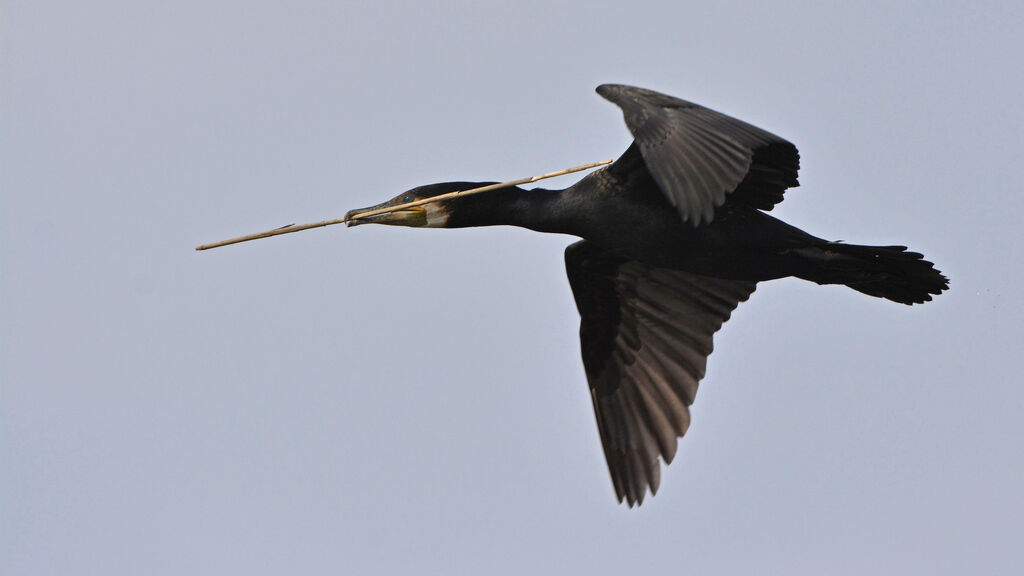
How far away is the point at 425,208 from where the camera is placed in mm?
8281

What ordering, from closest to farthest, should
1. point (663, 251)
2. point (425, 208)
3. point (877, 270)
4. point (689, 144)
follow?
1. point (689, 144)
2. point (663, 251)
3. point (877, 270)
4. point (425, 208)

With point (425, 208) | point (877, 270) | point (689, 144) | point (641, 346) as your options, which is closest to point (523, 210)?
point (425, 208)

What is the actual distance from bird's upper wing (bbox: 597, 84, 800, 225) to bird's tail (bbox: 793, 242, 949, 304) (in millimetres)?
1205

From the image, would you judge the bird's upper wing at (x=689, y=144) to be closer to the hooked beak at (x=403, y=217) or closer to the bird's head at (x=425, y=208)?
the bird's head at (x=425, y=208)

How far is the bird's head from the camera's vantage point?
27.0ft

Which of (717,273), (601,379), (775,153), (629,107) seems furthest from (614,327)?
(629,107)

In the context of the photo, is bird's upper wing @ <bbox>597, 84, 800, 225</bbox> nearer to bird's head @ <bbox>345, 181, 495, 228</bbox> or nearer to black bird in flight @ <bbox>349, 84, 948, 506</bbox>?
black bird in flight @ <bbox>349, 84, 948, 506</bbox>

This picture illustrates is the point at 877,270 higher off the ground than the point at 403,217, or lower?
lower

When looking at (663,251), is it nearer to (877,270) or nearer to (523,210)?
(523,210)

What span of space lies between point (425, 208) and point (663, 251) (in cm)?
137

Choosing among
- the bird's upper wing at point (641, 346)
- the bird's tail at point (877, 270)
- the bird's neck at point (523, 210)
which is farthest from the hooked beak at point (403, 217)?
the bird's tail at point (877, 270)

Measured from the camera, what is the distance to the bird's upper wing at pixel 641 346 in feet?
29.2

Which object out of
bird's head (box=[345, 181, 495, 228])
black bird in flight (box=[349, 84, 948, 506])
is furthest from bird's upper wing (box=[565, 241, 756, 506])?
bird's head (box=[345, 181, 495, 228])

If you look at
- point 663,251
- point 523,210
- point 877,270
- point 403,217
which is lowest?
point 877,270
